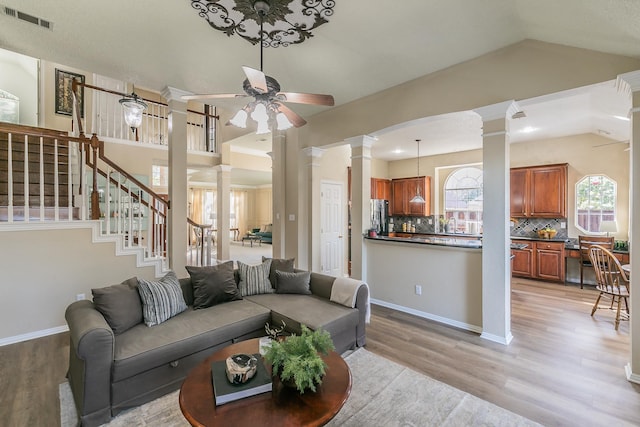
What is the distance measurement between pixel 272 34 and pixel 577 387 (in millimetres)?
4244

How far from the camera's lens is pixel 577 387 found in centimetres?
239

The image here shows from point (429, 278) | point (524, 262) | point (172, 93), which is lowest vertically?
point (524, 262)

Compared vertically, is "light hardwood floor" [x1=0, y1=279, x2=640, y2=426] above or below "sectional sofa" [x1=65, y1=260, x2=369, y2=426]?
below

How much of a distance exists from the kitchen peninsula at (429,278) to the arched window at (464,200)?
3748 millimetres

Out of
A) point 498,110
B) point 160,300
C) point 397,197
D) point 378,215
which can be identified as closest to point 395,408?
point 160,300

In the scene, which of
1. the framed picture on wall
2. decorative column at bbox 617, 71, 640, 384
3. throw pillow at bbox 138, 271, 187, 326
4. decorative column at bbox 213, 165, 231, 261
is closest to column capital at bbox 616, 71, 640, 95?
decorative column at bbox 617, 71, 640, 384

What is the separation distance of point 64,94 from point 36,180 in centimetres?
285

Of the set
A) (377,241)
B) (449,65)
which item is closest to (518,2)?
(449,65)

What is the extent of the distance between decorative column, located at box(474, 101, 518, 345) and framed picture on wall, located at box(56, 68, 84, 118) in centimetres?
742

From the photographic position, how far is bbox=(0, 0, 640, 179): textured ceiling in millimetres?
2365

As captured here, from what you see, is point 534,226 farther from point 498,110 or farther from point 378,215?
point 498,110

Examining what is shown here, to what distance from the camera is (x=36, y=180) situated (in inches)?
166

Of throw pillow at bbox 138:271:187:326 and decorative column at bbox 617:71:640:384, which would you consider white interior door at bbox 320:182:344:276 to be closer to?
throw pillow at bbox 138:271:187:326

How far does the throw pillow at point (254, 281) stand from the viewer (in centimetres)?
347
